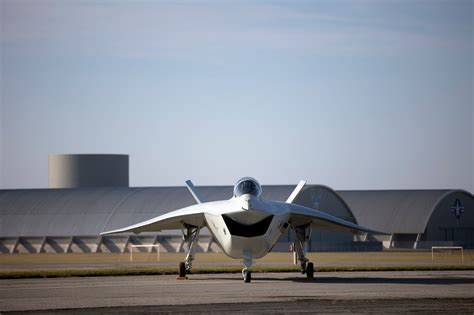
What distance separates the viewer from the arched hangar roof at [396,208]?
79.4 meters

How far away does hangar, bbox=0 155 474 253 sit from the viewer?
73.4 metres

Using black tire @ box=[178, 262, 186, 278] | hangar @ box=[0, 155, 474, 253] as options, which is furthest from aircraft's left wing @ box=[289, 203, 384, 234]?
hangar @ box=[0, 155, 474, 253]

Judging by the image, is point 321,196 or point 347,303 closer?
point 347,303

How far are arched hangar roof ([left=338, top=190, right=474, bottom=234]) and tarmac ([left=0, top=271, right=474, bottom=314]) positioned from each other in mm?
46068

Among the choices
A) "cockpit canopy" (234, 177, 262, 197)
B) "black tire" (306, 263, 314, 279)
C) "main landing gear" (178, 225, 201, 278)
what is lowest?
"black tire" (306, 263, 314, 279)

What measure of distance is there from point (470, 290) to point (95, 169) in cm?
7556

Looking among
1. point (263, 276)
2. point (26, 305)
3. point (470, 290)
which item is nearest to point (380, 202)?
point (263, 276)

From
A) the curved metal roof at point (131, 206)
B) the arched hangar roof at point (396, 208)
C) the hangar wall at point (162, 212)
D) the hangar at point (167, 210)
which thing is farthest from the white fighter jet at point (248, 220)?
the arched hangar roof at point (396, 208)

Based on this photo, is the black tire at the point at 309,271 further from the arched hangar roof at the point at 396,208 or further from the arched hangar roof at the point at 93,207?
the arched hangar roof at the point at 396,208

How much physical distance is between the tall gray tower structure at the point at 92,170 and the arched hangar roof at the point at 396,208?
24370mm

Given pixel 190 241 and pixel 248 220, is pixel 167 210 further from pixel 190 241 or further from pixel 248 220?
pixel 248 220

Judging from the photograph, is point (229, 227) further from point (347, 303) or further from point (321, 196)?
point (321, 196)

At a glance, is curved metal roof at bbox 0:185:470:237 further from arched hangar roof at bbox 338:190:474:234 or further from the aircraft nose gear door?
the aircraft nose gear door

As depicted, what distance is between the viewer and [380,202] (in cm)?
8438
